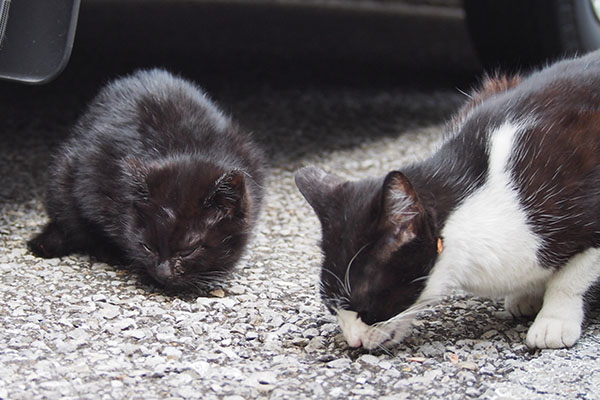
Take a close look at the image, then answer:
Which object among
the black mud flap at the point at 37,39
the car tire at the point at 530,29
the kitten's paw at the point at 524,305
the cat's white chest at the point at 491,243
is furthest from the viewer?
the car tire at the point at 530,29

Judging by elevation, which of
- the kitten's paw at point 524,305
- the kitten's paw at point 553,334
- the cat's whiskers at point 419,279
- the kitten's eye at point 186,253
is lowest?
the kitten's eye at point 186,253

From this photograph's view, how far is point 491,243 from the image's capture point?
2.20 meters

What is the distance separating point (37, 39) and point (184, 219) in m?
0.90

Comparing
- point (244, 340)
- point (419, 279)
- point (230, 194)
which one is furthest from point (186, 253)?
point (419, 279)

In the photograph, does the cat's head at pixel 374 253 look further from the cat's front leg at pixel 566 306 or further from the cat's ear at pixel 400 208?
the cat's front leg at pixel 566 306

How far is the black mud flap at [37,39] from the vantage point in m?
2.79

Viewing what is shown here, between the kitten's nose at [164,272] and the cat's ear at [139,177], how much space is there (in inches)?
10.4

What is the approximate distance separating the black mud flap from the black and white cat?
118 cm

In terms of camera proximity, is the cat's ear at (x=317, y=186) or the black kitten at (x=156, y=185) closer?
the cat's ear at (x=317, y=186)

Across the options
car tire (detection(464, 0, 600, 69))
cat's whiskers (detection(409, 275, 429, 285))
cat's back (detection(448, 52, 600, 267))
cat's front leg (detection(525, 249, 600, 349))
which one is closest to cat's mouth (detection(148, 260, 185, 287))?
cat's whiskers (detection(409, 275, 429, 285))

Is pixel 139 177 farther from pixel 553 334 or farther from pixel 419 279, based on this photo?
pixel 553 334

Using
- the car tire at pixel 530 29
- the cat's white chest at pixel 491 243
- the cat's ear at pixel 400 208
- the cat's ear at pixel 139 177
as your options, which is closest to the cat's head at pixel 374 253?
the cat's ear at pixel 400 208

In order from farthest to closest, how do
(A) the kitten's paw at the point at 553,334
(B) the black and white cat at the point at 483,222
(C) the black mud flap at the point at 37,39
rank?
(C) the black mud flap at the point at 37,39 < (A) the kitten's paw at the point at 553,334 < (B) the black and white cat at the point at 483,222

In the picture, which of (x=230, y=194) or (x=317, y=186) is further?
(x=230, y=194)
